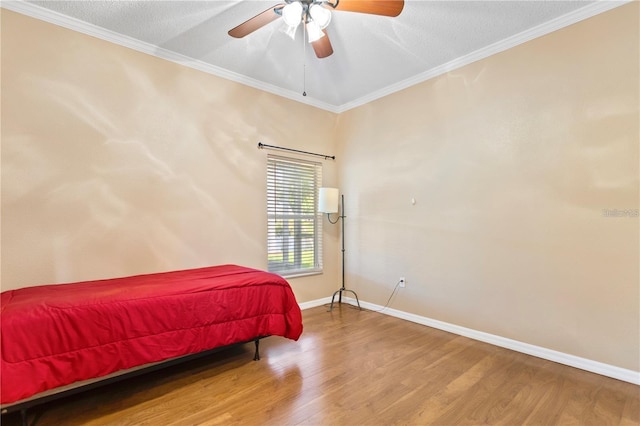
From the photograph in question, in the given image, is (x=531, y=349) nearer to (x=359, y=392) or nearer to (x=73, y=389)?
(x=359, y=392)

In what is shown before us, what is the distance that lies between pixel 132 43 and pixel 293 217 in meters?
2.43

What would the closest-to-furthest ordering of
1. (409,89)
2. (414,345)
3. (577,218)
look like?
(577,218)
(414,345)
(409,89)

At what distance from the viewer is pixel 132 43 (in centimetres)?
284

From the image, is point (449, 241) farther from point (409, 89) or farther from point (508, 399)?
point (409, 89)

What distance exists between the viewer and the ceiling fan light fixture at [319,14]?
75.0 inches

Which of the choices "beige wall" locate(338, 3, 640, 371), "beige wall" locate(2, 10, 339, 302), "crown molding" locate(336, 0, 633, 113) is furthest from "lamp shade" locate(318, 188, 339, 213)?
"crown molding" locate(336, 0, 633, 113)

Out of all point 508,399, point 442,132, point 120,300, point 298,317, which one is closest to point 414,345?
point 508,399

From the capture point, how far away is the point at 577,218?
8.10 feet

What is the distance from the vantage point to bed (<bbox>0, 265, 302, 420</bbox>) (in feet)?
5.28

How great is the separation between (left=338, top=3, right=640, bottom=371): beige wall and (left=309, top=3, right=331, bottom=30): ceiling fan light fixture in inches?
74.5

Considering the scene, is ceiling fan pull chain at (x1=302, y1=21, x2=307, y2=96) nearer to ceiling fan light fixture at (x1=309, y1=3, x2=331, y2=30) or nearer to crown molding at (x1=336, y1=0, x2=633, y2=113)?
ceiling fan light fixture at (x1=309, y1=3, x2=331, y2=30)

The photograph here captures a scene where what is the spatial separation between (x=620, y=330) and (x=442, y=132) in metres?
2.21

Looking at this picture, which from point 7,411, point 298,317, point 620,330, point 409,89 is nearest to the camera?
point 7,411

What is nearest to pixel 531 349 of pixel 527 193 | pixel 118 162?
pixel 527 193
